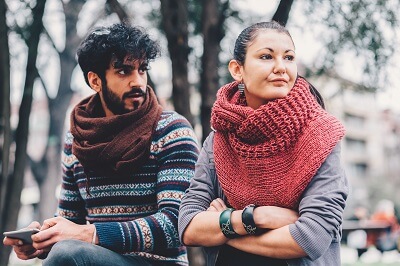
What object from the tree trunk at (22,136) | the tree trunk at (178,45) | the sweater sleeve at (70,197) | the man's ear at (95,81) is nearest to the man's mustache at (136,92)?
the man's ear at (95,81)

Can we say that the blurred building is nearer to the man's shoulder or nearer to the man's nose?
the man's shoulder

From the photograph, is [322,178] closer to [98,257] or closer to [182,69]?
[98,257]

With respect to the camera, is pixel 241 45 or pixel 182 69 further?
pixel 182 69

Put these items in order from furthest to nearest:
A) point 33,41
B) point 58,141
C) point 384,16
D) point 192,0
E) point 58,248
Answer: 1. point 58,141
2. point 192,0
3. point 33,41
4. point 384,16
5. point 58,248

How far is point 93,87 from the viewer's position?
3361 mm

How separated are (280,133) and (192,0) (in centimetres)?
462

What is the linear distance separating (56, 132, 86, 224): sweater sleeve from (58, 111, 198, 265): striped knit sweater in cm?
8

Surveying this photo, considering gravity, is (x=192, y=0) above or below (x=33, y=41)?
above

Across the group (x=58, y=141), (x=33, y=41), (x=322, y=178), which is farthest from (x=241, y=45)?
(x=58, y=141)

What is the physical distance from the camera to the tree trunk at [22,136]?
6.28 m

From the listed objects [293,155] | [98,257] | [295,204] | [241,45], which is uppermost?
[241,45]

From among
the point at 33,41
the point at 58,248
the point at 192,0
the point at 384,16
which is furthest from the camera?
the point at 192,0

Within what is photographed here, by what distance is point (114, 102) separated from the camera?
3193 millimetres

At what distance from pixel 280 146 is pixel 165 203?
0.76 metres
